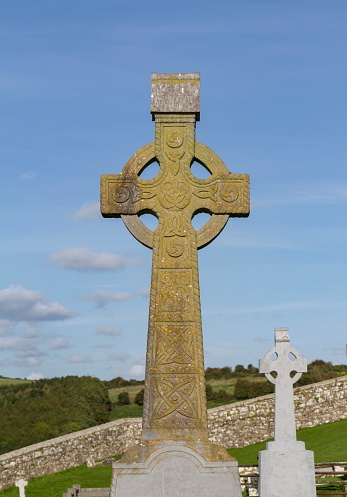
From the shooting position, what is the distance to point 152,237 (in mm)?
8539

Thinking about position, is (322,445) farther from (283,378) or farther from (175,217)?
(175,217)

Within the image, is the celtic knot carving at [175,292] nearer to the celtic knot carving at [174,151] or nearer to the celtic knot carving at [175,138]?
the celtic knot carving at [174,151]

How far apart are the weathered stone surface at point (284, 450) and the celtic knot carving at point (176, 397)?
3.85 meters

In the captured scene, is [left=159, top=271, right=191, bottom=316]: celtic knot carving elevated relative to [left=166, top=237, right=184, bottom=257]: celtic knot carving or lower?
lower

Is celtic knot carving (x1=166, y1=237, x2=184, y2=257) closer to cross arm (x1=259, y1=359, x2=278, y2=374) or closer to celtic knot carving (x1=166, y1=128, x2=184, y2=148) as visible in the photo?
celtic knot carving (x1=166, y1=128, x2=184, y2=148)

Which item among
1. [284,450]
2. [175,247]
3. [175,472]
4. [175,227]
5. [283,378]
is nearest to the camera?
[175,472]

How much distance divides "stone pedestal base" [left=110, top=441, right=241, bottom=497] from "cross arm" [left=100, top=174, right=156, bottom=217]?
289 centimetres

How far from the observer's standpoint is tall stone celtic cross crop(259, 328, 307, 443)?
1155 cm

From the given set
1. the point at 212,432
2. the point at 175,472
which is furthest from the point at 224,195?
the point at 212,432

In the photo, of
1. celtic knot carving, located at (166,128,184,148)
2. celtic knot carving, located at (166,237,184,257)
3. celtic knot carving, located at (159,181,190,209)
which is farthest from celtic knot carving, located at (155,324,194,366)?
celtic knot carving, located at (166,128,184,148)

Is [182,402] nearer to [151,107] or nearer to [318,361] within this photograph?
[151,107]

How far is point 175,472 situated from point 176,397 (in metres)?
0.82

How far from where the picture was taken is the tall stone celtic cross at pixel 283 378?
11547mm

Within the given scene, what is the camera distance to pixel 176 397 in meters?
7.96
